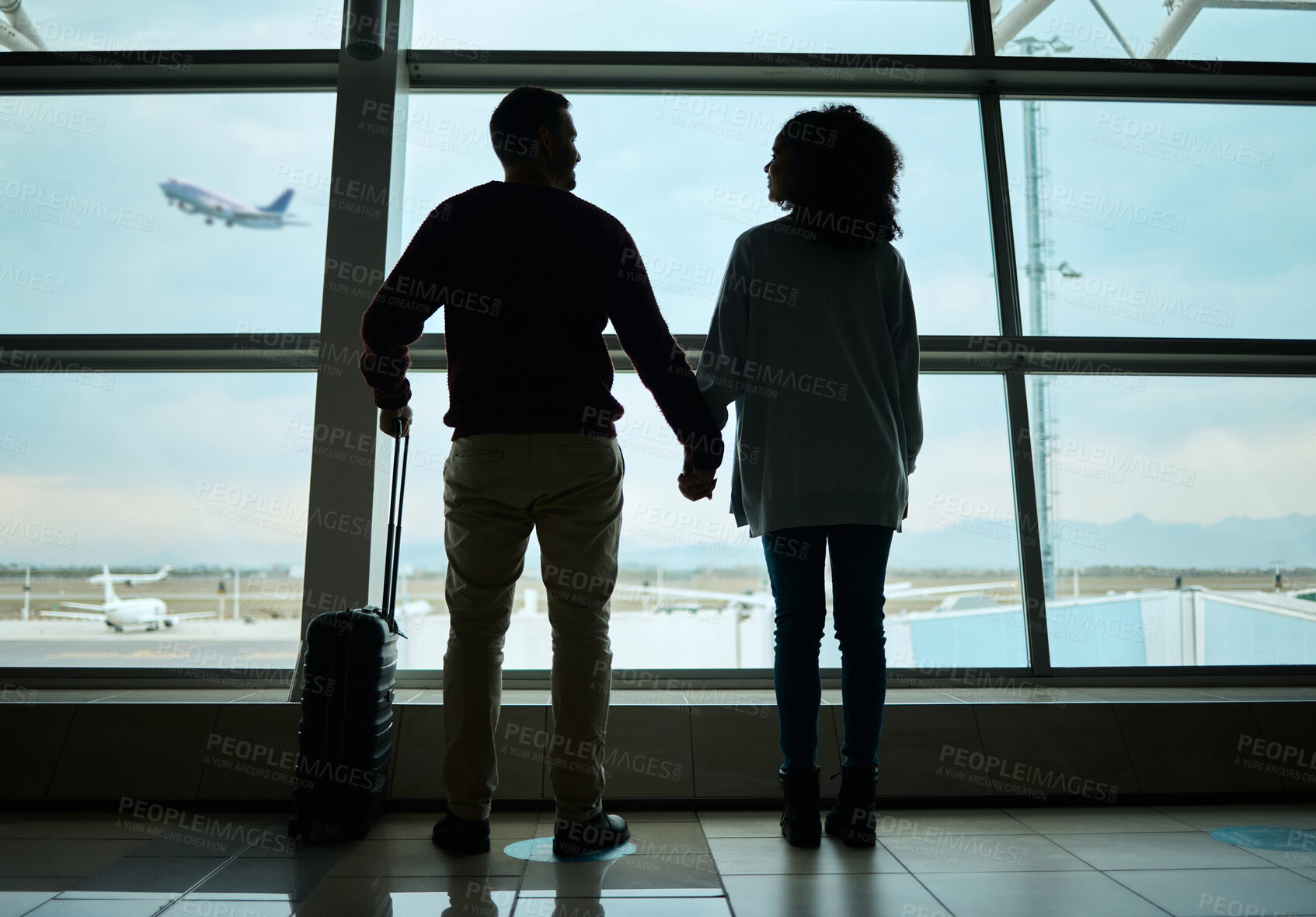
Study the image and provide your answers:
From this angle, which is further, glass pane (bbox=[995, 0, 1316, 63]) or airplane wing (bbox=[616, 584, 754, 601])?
glass pane (bbox=[995, 0, 1316, 63])

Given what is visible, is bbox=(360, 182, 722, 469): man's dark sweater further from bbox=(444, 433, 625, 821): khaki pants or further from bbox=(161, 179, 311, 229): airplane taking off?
bbox=(161, 179, 311, 229): airplane taking off

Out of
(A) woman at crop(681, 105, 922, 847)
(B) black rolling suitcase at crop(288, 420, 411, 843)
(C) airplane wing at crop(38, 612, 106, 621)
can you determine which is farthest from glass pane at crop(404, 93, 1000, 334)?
(C) airplane wing at crop(38, 612, 106, 621)

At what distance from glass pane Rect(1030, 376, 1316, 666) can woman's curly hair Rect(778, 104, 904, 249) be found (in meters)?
1.42

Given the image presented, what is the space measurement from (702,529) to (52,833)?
6.35 feet

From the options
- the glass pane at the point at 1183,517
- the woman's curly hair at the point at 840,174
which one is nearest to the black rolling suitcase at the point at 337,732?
the woman's curly hair at the point at 840,174

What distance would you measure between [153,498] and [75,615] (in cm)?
45

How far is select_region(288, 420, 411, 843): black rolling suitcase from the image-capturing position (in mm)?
1823

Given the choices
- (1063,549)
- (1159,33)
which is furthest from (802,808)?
(1159,33)

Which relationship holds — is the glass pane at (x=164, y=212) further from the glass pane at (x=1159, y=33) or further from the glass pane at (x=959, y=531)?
the glass pane at (x=1159, y=33)

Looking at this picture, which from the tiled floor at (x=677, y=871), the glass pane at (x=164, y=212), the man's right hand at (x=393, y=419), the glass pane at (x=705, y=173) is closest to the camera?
the tiled floor at (x=677, y=871)

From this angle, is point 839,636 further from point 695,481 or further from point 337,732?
point 337,732

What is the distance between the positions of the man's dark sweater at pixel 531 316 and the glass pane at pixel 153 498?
1242 mm

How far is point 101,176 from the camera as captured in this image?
3.12 meters

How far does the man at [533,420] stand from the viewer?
1741 millimetres
